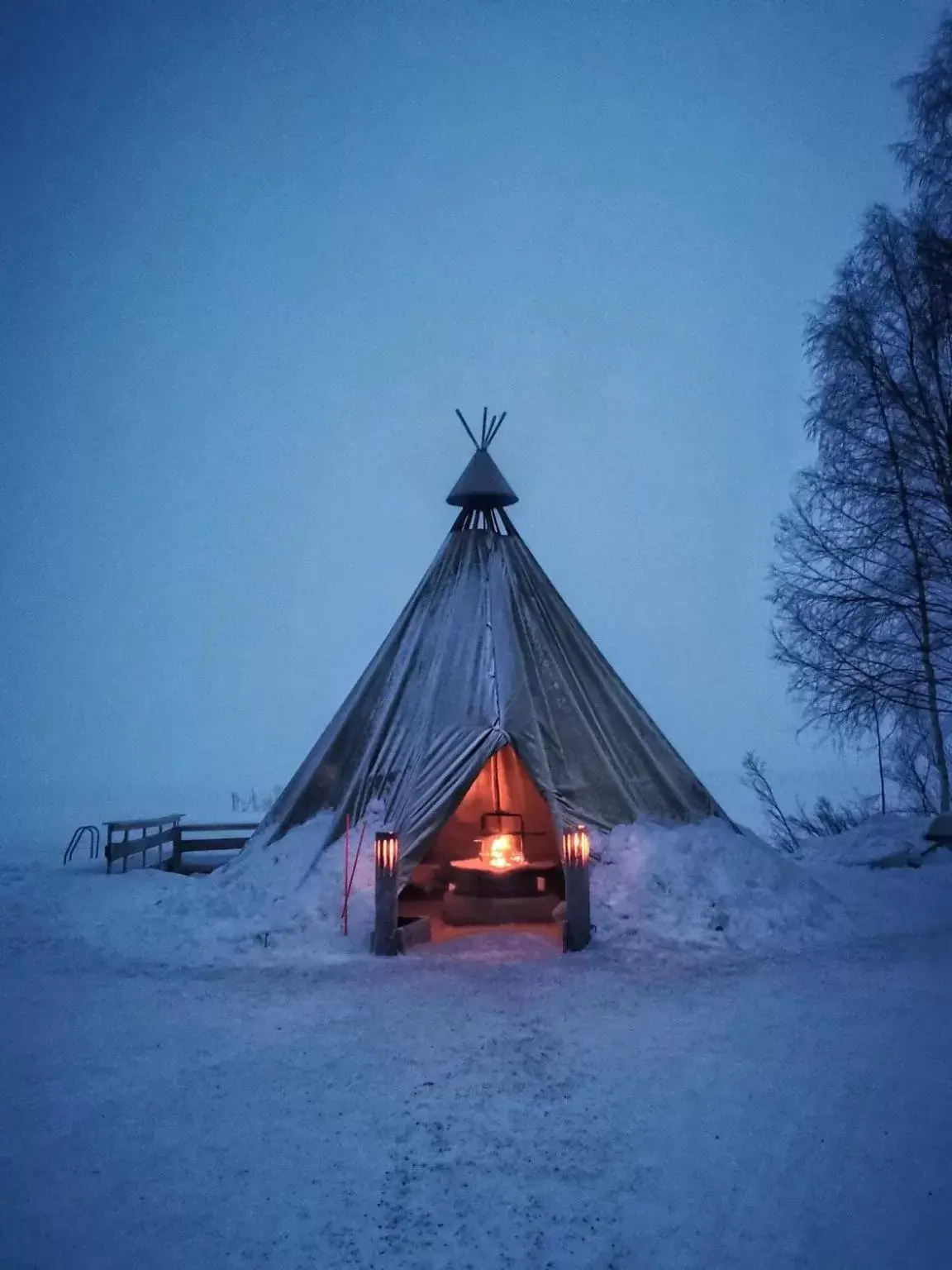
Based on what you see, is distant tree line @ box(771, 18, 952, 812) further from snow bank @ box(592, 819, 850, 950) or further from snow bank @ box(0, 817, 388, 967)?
snow bank @ box(0, 817, 388, 967)

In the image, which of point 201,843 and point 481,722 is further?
point 201,843

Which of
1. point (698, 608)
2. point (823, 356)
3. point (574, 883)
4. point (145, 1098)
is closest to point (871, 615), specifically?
point (823, 356)

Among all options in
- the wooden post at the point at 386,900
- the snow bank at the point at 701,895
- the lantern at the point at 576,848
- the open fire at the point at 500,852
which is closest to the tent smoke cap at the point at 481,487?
the open fire at the point at 500,852

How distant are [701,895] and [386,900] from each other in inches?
119

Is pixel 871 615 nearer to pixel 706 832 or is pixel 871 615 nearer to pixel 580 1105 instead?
pixel 706 832

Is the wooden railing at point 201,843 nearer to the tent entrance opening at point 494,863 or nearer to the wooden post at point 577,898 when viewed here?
the tent entrance opening at point 494,863

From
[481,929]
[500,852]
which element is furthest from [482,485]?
[481,929]

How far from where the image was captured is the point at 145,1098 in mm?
4438

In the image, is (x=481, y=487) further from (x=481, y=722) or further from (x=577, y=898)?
(x=577, y=898)

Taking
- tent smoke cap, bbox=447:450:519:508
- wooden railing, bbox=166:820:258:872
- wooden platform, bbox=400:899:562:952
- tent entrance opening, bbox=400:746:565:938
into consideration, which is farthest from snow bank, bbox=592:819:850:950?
wooden railing, bbox=166:820:258:872

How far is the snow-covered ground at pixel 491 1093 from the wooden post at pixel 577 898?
305 millimetres

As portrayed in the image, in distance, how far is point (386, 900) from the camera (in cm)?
775

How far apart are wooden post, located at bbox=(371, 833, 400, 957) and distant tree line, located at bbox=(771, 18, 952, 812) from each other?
622 cm

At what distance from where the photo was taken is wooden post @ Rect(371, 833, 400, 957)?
7.72 m
